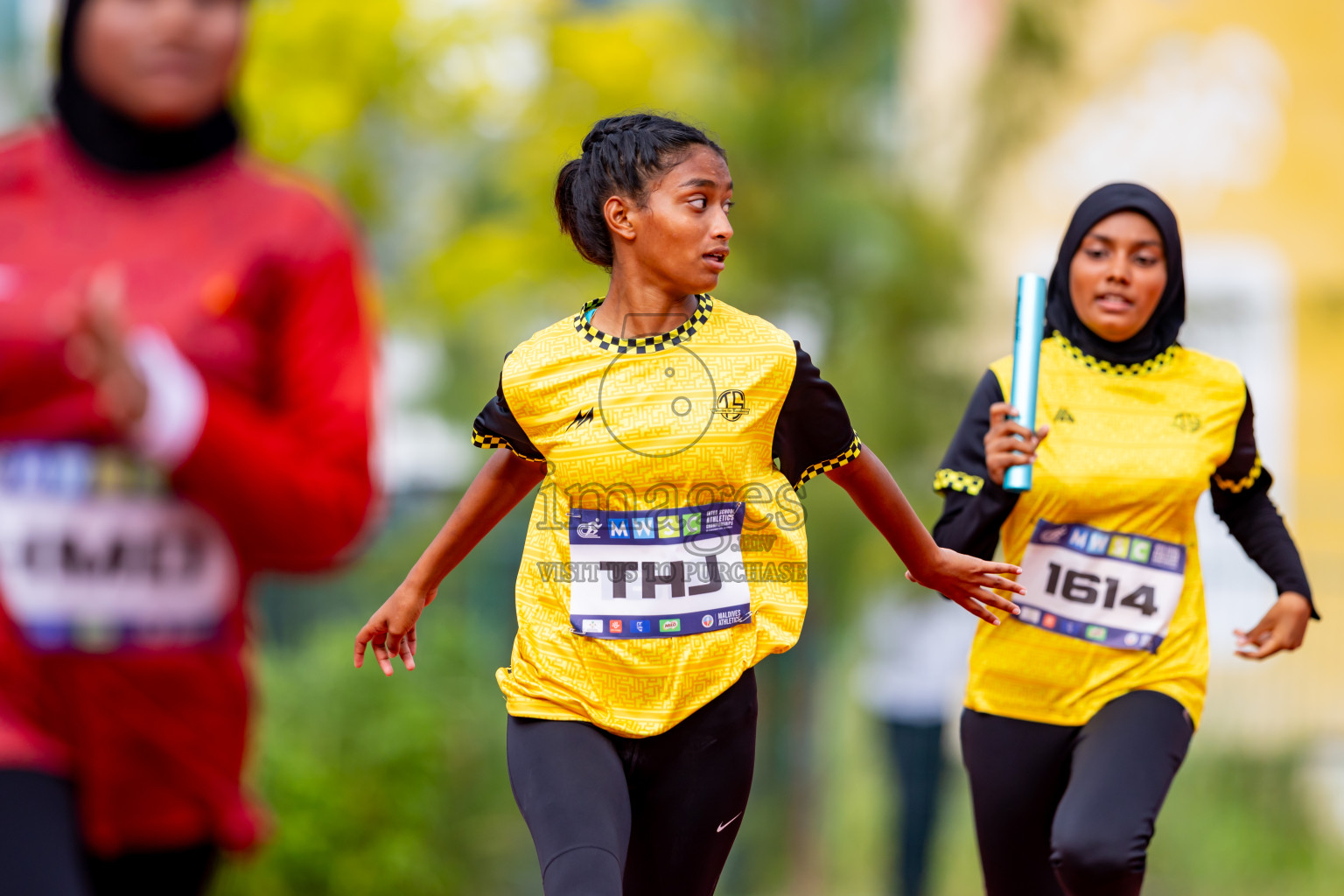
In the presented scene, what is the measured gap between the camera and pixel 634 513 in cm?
334

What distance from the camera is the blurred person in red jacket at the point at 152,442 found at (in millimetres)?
3379

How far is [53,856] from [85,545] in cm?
64

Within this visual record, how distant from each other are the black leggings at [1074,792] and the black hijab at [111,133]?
2.46m

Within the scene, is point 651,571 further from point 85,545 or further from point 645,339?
point 85,545

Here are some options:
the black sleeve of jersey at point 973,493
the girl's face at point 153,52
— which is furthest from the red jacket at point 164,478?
the black sleeve of jersey at point 973,493

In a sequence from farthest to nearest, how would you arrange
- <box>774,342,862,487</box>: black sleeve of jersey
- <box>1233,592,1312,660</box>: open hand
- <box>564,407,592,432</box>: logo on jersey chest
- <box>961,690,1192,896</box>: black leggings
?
<box>1233,592,1312,660</box>: open hand, <box>961,690,1192,896</box>: black leggings, <box>774,342,862,487</box>: black sleeve of jersey, <box>564,407,592,432</box>: logo on jersey chest

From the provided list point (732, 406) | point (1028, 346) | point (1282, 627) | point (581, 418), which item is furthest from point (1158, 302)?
point (581, 418)

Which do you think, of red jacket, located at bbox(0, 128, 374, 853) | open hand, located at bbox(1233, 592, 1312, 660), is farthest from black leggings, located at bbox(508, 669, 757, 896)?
open hand, located at bbox(1233, 592, 1312, 660)

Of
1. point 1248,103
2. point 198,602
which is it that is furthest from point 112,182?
point 1248,103

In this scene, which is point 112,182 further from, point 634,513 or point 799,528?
point 799,528

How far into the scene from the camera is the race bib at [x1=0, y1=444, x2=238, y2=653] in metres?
3.40

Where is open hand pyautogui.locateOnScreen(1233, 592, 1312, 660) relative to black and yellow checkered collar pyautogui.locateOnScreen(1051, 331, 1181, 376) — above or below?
below

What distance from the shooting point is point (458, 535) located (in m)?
3.64

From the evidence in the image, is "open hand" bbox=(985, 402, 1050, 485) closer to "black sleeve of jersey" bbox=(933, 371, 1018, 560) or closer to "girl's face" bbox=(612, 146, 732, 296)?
"black sleeve of jersey" bbox=(933, 371, 1018, 560)
